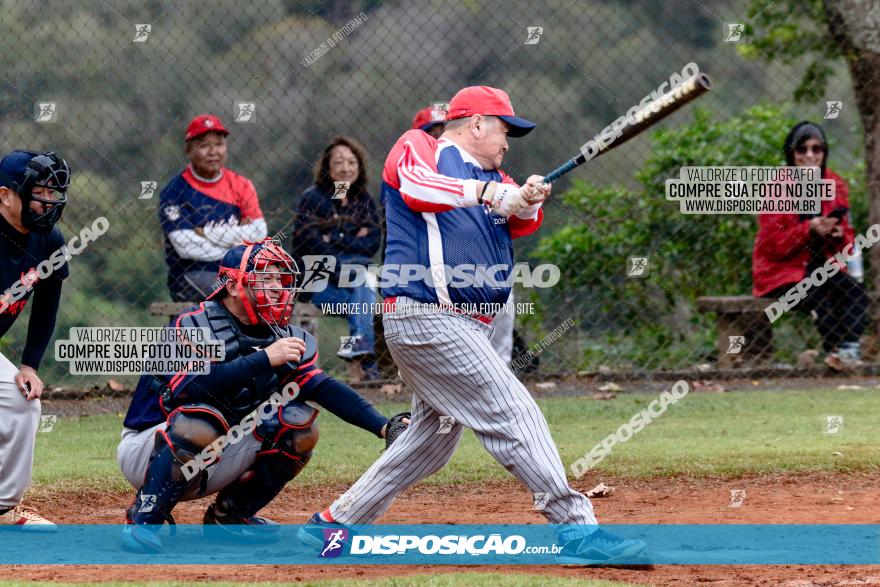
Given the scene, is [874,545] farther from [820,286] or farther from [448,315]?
[820,286]

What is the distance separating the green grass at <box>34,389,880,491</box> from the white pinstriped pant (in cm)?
206

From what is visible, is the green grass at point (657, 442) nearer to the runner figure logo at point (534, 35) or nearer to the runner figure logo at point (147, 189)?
the runner figure logo at point (147, 189)

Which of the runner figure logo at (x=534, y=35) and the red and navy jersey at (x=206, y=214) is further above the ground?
the runner figure logo at (x=534, y=35)

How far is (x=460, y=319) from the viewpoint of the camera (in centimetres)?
462

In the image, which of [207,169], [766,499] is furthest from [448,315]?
[207,169]

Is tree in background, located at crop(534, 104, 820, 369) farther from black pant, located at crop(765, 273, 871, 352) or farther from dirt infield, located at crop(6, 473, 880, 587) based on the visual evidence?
dirt infield, located at crop(6, 473, 880, 587)

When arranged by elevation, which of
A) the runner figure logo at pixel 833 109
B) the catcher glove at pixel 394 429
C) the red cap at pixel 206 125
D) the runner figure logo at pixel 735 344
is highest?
the runner figure logo at pixel 833 109

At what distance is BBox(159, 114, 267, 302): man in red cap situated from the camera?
8484mm

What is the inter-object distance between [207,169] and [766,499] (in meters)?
4.38

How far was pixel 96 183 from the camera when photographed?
379 inches

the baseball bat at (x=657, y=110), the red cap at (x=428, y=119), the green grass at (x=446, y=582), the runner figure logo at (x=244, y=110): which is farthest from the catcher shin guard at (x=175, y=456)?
the runner figure logo at (x=244, y=110)

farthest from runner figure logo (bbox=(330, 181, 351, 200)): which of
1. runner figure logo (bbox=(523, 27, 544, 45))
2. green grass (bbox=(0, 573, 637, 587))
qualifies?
green grass (bbox=(0, 573, 637, 587))

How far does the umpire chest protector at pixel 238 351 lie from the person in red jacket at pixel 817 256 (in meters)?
5.34

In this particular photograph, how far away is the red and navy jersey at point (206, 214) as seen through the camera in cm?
848
